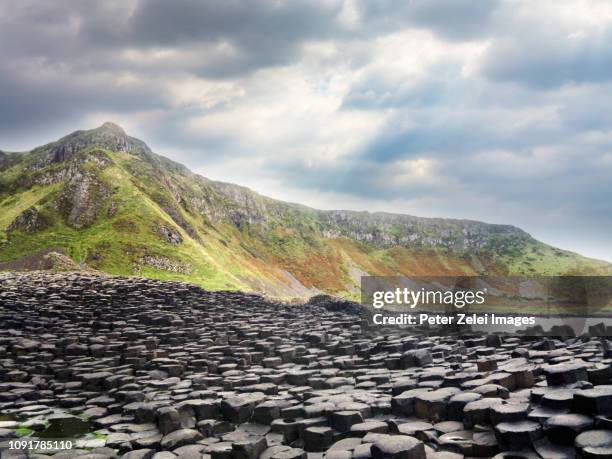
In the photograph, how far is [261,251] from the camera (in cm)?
12600

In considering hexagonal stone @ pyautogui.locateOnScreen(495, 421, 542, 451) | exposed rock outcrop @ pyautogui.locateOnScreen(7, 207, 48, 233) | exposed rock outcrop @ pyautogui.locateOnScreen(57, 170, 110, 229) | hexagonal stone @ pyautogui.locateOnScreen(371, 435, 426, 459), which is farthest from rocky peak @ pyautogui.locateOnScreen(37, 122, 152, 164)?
hexagonal stone @ pyautogui.locateOnScreen(495, 421, 542, 451)

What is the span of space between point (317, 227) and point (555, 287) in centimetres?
8987

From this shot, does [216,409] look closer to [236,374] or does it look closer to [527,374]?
[236,374]

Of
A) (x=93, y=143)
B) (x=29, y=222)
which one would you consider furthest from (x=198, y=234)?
(x=93, y=143)

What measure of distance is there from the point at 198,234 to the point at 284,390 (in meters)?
71.4

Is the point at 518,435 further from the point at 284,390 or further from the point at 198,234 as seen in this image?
the point at 198,234

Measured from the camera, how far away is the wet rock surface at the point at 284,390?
817 cm

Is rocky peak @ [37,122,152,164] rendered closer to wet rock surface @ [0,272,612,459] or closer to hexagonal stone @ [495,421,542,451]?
wet rock surface @ [0,272,612,459]

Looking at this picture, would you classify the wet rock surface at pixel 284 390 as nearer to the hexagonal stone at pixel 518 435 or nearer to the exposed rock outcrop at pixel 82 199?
the hexagonal stone at pixel 518 435

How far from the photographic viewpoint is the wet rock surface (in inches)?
322

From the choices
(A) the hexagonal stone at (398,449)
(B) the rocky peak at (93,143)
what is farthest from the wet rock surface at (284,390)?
(B) the rocky peak at (93,143)

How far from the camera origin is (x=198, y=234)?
82.2 meters

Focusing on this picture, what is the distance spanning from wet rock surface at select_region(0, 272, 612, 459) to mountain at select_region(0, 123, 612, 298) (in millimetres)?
24011

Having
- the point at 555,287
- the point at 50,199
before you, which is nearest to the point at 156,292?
the point at 50,199
